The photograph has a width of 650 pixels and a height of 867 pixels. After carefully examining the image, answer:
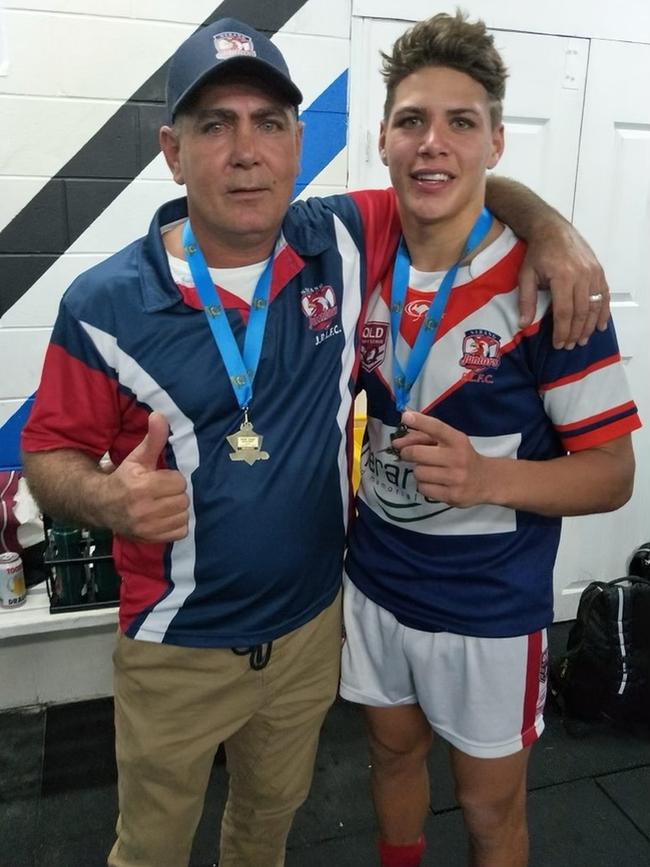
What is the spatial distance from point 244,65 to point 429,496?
28.9 inches

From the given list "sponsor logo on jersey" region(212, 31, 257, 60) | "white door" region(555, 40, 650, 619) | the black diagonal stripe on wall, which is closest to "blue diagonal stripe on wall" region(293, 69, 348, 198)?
the black diagonal stripe on wall

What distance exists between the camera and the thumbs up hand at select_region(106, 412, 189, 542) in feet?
3.01

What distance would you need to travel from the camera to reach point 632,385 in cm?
269

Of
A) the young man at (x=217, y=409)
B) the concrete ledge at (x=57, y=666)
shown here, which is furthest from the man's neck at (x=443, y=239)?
the concrete ledge at (x=57, y=666)

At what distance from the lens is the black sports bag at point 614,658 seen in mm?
2158

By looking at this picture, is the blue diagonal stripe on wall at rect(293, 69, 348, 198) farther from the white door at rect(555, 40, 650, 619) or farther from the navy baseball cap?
the navy baseball cap

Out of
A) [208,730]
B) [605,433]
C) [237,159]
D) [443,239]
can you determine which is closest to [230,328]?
[237,159]

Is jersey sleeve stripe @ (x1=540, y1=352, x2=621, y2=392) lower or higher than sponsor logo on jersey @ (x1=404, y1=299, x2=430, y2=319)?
lower

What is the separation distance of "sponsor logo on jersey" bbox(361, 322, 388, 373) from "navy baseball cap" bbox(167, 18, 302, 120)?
0.40m

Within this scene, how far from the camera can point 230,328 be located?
112 cm

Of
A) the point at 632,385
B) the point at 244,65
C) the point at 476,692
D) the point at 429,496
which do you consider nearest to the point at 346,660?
the point at 476,692

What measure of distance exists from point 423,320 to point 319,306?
0.59 feet

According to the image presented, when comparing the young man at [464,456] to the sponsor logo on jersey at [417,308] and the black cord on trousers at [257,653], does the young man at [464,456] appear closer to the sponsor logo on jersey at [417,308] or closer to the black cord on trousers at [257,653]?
the sponsor logo on jersey at [417,308]

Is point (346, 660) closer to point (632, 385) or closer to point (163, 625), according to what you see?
point (163, 625)
